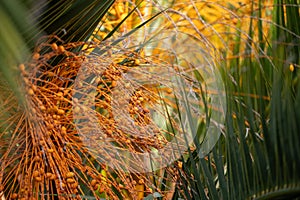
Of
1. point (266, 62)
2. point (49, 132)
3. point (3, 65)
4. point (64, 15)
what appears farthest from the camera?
point (266, 62)

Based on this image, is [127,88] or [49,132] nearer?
[49,132]

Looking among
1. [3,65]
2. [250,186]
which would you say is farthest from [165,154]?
[3,65]

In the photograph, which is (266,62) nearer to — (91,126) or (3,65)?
(91,126)

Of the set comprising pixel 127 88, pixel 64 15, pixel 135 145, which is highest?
pixel 64 15

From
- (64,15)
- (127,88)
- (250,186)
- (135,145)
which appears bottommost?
(250,186)

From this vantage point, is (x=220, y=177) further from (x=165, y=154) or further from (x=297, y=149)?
(x=297, y=149)

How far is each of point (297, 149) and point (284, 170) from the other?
7 centimetres

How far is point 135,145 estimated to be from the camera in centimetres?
152

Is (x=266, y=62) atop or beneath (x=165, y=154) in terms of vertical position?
atop

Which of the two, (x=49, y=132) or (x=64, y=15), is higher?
(x=64, y=15)

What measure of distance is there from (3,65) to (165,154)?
0.63 metres

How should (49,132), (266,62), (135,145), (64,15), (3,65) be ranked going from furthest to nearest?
(266,62)
(135,145)
(64,15)
(49,132)
(3,65)

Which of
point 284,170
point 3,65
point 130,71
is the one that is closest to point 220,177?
point 284,170

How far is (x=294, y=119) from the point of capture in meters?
1.17
